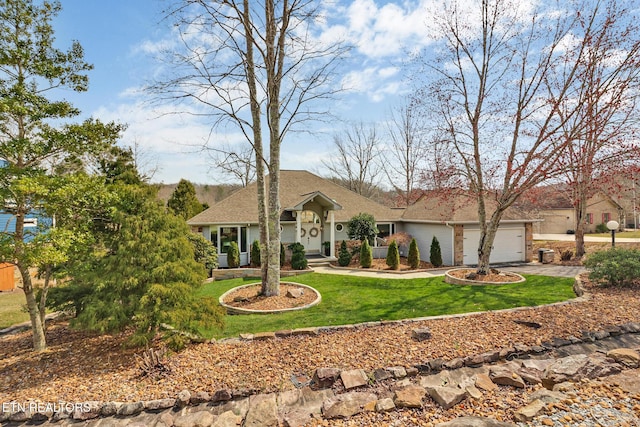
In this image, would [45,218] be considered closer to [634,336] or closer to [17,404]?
[17,404]

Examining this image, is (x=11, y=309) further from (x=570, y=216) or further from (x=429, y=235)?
(x=570, y=216)

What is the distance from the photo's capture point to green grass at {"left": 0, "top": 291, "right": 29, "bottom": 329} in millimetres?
8234

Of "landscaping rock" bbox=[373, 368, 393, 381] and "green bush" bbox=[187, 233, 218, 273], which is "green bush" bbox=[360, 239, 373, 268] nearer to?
"green bush" bbox=[187, 233, 218, 273]

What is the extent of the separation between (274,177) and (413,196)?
8438 millimetres

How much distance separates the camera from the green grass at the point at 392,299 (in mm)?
6802

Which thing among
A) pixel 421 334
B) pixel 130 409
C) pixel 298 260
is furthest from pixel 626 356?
pixel 298 260

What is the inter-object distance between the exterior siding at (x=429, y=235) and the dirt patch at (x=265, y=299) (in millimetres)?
8836

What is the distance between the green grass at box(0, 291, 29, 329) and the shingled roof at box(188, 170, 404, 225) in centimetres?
640

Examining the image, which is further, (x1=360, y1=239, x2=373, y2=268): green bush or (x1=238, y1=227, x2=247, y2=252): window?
(x1=238, y1=227, x2=247, y2=252): window

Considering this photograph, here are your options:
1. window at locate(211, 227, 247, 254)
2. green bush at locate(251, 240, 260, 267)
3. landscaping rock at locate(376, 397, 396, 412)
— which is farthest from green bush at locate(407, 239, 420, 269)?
landscaping rock at locate(376, 397, 396, 412)

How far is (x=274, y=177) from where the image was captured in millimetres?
8570

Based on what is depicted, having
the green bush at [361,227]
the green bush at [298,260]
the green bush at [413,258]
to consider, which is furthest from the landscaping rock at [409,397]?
the green bush at [361,227]

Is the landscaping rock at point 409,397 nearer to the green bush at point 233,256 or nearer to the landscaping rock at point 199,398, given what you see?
the landscaping rock at point 199,398

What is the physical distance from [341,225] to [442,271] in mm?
6014
